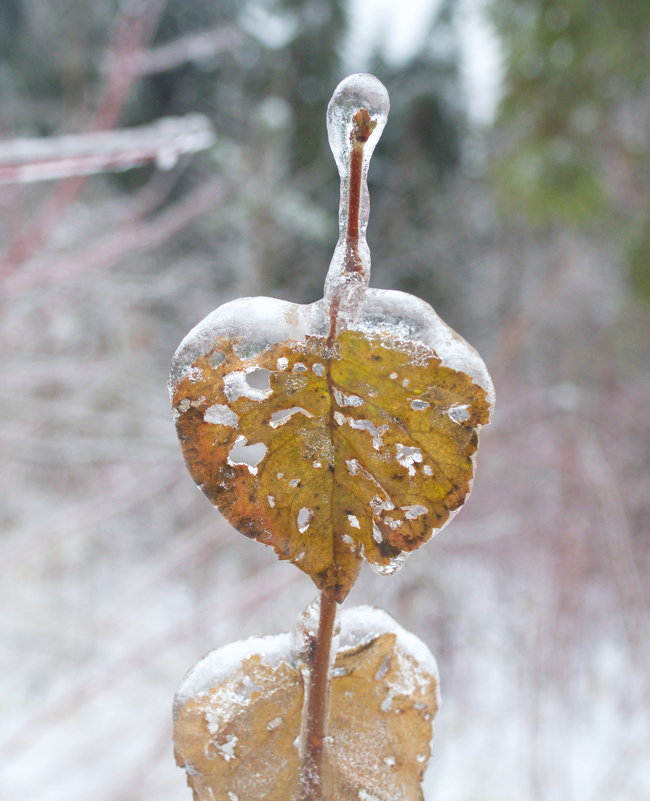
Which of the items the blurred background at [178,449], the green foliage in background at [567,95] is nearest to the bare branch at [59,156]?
the blurred background at [178,449]

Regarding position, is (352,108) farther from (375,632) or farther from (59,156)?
(59,156)

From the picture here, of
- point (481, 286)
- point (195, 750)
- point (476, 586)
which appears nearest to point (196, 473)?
point (195, 750)

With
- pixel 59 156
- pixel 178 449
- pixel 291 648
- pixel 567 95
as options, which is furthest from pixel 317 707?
pixel 567 95

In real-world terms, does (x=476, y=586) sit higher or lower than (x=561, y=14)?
lower

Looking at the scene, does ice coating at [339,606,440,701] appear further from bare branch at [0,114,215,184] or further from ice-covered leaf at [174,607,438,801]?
bare branch at [0,114,215,184]

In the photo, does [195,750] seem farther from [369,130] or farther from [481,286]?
[481,286]

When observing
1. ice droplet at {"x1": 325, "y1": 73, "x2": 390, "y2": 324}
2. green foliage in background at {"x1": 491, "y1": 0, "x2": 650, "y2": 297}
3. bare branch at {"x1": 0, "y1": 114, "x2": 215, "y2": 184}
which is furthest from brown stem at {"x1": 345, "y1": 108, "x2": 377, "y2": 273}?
green foliage in background at {"x1": 491, "y1": 0, "x2": 650, "y2": 297}
